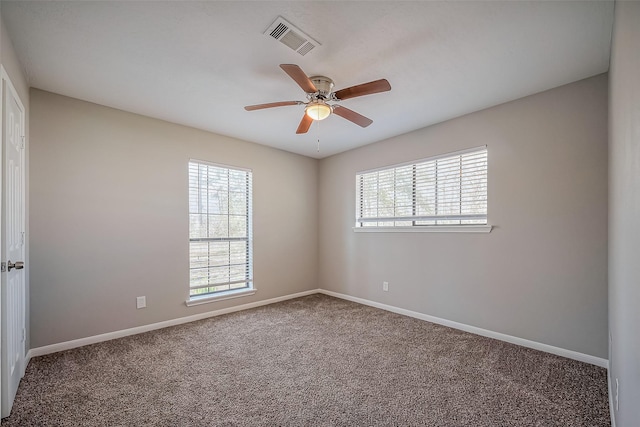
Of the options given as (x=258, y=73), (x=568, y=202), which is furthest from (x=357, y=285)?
(x=258, y=73)

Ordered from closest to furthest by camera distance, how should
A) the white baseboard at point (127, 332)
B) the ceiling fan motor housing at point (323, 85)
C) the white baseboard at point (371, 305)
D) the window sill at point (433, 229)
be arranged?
the ceiling fan motor housing at point (323, 85)
the white baseboard at point (371, 305)
the white baseboard at point (127, 332)
the window sill at point (433, 229)

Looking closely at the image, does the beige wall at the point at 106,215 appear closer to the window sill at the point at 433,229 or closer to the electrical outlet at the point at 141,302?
the electrical outlet at the point at 141,302

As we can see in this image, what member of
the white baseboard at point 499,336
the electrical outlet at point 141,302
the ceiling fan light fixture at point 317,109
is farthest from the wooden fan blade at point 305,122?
the white baseboard at point 499,336

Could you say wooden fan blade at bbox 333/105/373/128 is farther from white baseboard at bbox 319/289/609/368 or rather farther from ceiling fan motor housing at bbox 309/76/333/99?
white baseboard at bbox 319/289/609/368

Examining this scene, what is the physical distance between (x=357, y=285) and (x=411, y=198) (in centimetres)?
158

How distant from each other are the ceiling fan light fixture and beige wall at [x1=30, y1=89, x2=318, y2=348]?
6.42ft

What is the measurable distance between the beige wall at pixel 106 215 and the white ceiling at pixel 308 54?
0.32m

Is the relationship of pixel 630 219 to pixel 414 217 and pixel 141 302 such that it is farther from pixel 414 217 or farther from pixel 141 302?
pixel 141 302

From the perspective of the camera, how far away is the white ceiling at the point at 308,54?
1792mm

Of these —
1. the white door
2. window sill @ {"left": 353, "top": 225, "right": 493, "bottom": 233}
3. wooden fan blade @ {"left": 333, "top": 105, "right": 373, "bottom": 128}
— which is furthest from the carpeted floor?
wooden fan blade @ {"left": 333, "top": 105, "right": 373, "bottom": 128}

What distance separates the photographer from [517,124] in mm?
2992

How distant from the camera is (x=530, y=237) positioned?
2898 mm

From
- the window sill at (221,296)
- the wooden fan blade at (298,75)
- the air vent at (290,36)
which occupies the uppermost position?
the air vent at (290,36)

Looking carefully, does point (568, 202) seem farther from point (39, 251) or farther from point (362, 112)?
point (39, 251)
